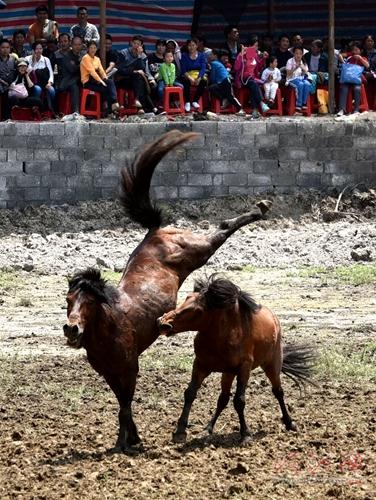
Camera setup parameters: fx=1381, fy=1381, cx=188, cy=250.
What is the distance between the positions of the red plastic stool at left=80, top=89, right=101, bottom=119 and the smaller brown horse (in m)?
12.5

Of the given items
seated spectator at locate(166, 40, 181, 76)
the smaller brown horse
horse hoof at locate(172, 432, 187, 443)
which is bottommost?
horse hoof at locate(172, 432, 187, 443)

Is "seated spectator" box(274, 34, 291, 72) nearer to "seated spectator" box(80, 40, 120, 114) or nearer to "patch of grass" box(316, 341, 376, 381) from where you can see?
"seated spectator" box(80, 40, 120, 114)

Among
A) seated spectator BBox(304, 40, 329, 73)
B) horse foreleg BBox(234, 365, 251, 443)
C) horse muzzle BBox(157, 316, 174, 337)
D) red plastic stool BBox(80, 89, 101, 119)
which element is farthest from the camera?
seated spectator BBox(304, 40, 329, 73)

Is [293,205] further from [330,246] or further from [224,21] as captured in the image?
[224,21]

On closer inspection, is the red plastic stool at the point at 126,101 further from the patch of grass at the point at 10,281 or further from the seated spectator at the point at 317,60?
the patch of grass at the point at 10,281

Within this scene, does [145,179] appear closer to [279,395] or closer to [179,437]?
[279,395]

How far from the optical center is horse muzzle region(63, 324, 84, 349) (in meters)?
9.12

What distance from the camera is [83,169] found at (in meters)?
22.2

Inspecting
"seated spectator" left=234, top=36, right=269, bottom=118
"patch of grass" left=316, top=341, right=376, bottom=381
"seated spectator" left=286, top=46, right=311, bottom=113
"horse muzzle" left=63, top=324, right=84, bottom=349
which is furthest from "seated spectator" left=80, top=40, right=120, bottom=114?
"horse muzzle" left=63, top=324, right=84, bottom=349

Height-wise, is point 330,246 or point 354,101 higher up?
point 354,101

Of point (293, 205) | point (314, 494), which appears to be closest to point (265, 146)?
point (293, 205)

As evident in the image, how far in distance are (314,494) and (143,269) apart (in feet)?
8.72

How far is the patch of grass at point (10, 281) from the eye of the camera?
17984 millimetres

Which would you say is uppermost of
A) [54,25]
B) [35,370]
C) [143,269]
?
[54,25]
